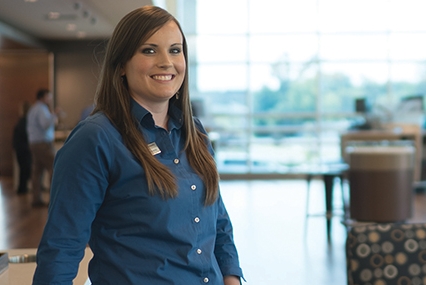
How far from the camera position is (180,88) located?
1799 mm

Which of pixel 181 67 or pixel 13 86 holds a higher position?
pixel 13 86

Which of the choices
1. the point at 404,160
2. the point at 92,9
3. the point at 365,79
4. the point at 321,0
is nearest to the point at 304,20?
the point at 321,0

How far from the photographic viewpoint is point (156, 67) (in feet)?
5.25

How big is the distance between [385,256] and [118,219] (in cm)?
90

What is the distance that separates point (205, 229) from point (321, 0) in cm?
1302

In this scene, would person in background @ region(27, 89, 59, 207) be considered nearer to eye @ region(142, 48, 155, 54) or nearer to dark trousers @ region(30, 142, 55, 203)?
dark trousers @ region(30, 142, 55, 203)

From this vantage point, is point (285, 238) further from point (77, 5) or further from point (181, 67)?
point (181, 67)

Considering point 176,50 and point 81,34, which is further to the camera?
point 81,34

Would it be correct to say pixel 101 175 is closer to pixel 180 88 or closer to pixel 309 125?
pixel 180 88

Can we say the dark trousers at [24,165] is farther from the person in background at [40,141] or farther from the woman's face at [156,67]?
the woman's face at [156,67]

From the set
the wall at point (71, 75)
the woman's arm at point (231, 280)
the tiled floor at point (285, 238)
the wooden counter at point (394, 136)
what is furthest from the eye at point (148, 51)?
the wall at point (71, 75)

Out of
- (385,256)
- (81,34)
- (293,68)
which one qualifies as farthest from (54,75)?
(385,256)

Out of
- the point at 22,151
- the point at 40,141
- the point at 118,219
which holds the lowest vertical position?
the point at 22,151

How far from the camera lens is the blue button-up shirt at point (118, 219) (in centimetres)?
145
